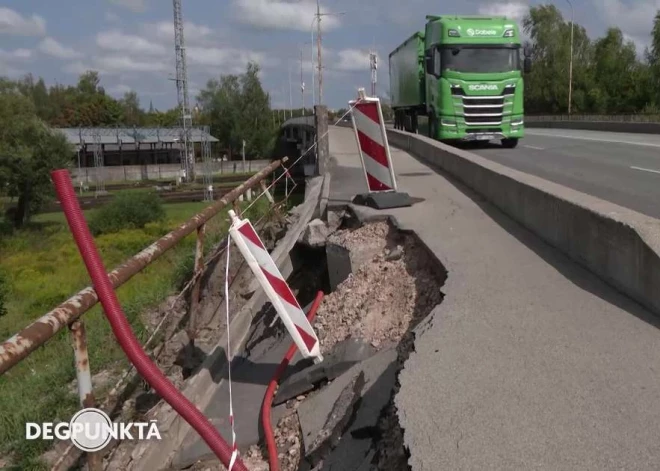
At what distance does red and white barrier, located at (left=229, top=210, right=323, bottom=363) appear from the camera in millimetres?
6031

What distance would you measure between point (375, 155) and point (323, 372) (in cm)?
551

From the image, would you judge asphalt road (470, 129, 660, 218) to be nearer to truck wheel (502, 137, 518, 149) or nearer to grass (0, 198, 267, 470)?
truck wheel (502, 137, 518, 149)

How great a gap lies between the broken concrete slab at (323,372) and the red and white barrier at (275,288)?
0.23 metres

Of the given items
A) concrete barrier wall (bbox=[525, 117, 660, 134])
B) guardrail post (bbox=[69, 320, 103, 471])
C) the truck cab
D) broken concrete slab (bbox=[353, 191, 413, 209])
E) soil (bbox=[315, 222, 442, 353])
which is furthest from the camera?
concrete barrier wall (bbox=[525, 117, 660, 134])

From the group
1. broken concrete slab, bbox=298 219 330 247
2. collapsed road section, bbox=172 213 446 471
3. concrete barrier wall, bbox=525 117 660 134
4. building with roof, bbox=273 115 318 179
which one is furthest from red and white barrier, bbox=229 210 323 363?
concrete barrier wall, bbox=525 117 660 134

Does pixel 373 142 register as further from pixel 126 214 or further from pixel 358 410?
pixel 126 214

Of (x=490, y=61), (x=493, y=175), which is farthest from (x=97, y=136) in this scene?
(x=493, y=175)

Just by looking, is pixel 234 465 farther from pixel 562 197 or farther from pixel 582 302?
pixel 562 197

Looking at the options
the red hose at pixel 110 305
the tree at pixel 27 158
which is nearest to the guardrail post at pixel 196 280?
the red hose at pixel 110 305

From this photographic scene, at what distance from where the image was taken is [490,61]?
2267cm

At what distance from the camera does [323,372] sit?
5887 mm

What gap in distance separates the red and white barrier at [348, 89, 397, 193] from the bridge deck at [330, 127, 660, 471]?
3675 mm

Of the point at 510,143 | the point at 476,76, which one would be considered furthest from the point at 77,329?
the point at 510,143

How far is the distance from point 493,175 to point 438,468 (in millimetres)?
7866
